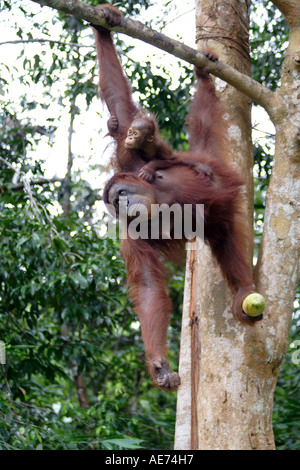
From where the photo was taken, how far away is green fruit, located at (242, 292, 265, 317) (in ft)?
9.66

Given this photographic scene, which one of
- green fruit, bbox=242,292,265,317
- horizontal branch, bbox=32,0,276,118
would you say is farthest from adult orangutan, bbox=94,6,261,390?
green fruit, bbox=242,292,265,317

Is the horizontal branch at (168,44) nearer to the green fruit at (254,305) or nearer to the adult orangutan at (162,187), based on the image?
the adult orangutan at (162,187)

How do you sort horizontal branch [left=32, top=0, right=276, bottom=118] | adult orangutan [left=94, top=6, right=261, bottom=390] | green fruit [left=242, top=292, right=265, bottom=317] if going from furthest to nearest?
adult orangutan [left=94, top=6, right=261, bottom=390] < horizontal branch [left=32, top=0, right=276, bottom=118] < green fruit [left=242, top=292, right=265, bottom=317]

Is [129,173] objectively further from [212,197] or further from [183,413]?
[183,413]

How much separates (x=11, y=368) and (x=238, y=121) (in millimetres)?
2919

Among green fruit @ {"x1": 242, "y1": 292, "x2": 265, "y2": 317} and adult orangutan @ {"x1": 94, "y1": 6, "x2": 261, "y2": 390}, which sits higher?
adult orangutan @ {"x1": 94, "y1": 6, "x2": 261, "y2": 390}

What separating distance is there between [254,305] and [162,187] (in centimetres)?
102

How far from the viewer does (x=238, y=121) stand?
12.2 feet

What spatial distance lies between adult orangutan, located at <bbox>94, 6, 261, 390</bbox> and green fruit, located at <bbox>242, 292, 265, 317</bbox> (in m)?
0.20

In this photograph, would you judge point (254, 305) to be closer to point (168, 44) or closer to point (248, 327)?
point (248, 327)

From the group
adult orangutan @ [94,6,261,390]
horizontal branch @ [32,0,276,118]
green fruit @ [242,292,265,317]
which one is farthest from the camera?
adult orangutan @ [94,6,261,390]

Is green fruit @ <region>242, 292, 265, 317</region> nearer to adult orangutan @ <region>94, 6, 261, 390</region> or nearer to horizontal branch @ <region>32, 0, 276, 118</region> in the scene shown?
adult orangutan @ <region>94, 6, 261, 390</region>

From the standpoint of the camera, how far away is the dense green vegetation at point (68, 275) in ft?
15.5

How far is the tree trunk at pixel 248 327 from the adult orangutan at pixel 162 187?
0.10 meters
